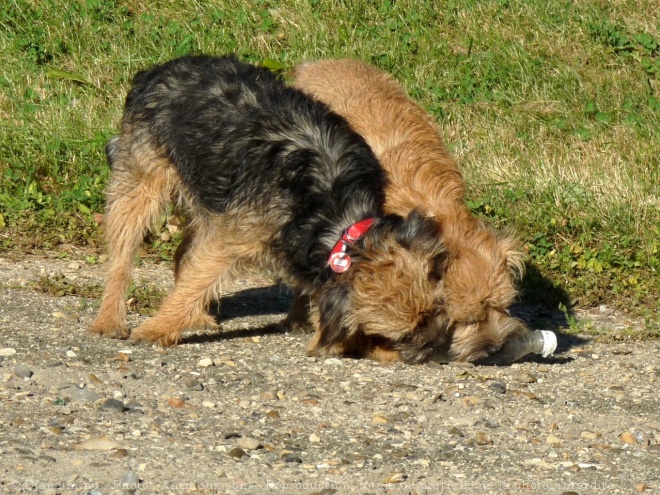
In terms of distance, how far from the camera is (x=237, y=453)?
4520mm

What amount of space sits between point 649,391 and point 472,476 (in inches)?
69.0

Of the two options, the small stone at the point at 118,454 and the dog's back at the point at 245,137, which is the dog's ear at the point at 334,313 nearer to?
the dog's back at the point at 245,137

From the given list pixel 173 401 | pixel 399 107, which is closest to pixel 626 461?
pixel 173 401

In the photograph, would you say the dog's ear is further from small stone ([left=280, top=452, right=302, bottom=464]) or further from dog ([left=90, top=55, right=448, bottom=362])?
small stone ([left=280, top=452, right=302, bottom=464])

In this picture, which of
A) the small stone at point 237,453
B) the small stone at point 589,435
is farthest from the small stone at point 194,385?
the small stone at point 589,435

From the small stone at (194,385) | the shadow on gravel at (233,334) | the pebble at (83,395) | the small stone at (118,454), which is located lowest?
the shadow on gravel at (233,334)

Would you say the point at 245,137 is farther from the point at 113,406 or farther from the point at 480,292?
the point at 113,406

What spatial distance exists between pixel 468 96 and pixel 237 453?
6.49 meters

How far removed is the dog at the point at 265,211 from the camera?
5395 mm

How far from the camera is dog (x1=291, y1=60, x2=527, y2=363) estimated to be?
17.9 ft

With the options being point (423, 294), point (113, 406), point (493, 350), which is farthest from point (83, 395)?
point (493, 350)

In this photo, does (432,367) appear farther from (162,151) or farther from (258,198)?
(162,151)

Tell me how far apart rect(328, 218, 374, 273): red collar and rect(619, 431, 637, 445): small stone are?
1.56 meters

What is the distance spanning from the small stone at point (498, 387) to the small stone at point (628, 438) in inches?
28.2
